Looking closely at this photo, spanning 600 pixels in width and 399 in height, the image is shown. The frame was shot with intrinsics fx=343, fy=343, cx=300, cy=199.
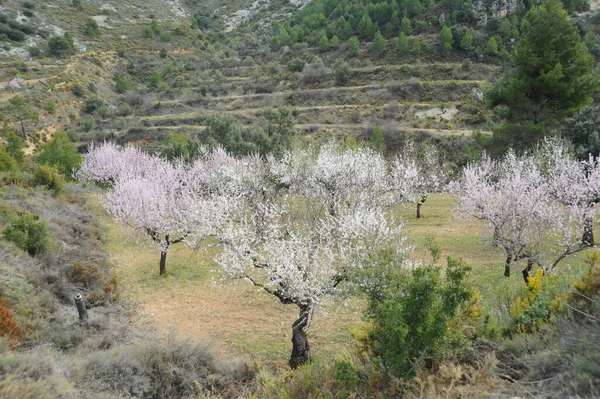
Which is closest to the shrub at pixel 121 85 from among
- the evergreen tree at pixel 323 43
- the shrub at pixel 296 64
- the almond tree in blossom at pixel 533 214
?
the shrub at pixel 296 64

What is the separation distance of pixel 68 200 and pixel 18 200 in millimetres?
7118

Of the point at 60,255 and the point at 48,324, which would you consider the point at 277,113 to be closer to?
the point at 60,255

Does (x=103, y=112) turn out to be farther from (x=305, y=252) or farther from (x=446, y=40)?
(x=305, y=252)

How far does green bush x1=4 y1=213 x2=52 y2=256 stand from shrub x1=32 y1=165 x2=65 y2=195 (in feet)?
37.6

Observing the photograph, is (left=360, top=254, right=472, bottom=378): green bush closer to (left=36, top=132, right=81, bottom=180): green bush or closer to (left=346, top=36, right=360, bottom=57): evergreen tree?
(left=36, top=132, right=81, bottom=180): green bush

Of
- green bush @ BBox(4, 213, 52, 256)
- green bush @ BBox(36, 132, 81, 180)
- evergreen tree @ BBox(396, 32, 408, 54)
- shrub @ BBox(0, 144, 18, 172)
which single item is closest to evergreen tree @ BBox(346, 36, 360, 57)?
evergreen tree @ BBox(396, 32, 408, 54)

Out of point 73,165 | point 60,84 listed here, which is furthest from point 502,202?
point 60,84

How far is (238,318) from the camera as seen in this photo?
1151 centimetres

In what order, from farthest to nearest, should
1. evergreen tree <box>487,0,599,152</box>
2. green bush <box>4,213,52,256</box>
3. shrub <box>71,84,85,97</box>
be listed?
shrub <box>71,84,85,97</box> < evergreen tree <box>487,0,599,152</box> < green bush <box>4,213,52,256</box>

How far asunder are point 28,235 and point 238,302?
7443 mm

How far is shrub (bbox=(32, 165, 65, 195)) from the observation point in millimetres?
21578

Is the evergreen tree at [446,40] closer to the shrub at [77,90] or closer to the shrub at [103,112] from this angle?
the shrub at [103,112]

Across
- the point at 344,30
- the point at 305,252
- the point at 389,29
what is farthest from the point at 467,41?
the point at 305,252

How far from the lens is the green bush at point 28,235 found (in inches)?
441
